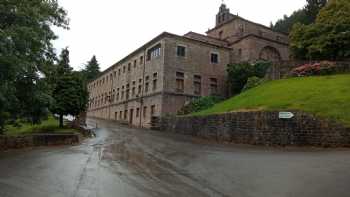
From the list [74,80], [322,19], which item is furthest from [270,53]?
[74,80]

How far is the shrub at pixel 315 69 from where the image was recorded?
92.5ft

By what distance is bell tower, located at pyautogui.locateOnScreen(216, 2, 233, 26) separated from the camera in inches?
2196

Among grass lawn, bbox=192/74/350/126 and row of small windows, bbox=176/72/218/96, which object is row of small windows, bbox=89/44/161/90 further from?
grass lawn, bbox=192/74/350/126

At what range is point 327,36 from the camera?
31.1 metres

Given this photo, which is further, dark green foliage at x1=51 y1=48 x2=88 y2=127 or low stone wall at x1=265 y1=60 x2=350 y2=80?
low stone wall at x1=265 y1=60 x2=350 y2=80

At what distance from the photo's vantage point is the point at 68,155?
15344mm

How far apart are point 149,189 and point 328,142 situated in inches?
417

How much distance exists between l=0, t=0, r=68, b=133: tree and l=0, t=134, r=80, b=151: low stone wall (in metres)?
0.96

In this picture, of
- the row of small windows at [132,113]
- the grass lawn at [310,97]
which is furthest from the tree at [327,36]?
the row of small windows at [132,113]

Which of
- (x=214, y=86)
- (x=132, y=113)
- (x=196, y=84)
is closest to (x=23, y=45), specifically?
(x=196, y=84)

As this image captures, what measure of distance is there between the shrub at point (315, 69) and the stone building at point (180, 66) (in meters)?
13.5

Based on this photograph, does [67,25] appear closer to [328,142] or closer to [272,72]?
[328,142]

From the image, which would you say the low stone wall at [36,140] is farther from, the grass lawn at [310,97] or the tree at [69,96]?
the grass lawn at [310,97]

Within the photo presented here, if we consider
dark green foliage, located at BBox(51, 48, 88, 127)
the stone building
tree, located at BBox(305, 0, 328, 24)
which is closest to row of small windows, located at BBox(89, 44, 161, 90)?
the stone building
